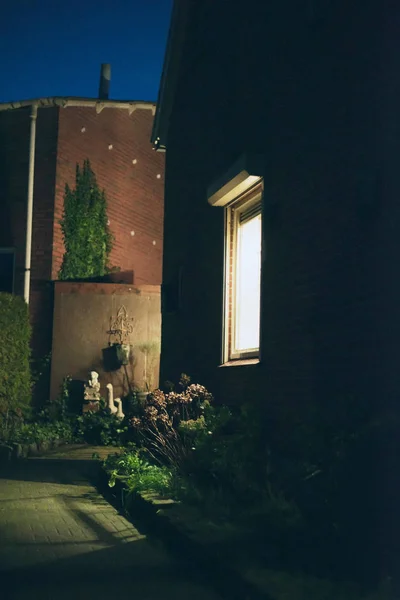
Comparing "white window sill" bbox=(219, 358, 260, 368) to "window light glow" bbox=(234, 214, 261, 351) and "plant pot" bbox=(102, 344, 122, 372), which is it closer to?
"window light glow" bbox=(234, 214, 261, 351)

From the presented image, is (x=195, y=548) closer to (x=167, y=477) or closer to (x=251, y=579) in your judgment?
(x=251, y=579)

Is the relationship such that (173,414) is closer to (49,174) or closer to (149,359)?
(149,359)

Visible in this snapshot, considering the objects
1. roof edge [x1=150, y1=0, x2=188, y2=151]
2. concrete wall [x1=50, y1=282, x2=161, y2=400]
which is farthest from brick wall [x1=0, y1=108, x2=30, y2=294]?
roof edge [x1=150, y1=0, x2=188, y2=151]

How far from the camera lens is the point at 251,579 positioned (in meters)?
4.38

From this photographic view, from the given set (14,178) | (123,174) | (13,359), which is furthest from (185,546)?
(123,174)

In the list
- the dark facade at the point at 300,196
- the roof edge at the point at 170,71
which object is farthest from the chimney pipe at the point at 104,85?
the dark facade at the point at 300,196

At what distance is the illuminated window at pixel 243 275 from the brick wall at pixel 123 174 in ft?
28.8

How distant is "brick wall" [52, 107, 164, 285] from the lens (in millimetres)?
17516

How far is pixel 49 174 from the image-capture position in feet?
56.4

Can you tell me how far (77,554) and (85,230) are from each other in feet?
41.2

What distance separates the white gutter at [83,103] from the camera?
17250mm

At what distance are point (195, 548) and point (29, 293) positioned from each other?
12137 mm

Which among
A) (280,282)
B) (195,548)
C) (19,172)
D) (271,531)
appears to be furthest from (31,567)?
(19,172)

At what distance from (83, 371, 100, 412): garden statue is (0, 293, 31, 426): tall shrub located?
1137 millimetres
